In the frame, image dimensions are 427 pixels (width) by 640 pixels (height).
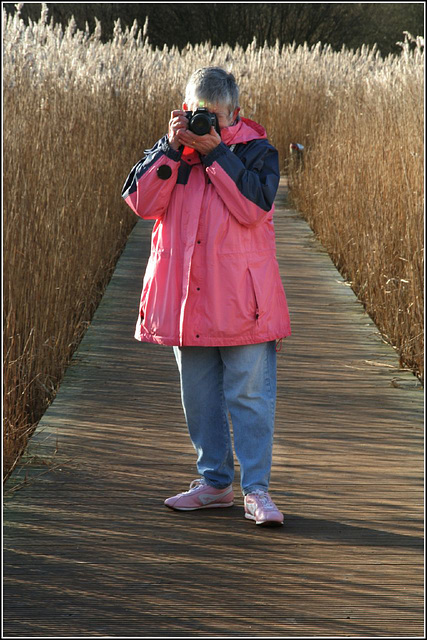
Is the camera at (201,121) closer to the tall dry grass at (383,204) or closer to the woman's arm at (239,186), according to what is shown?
the woman's arm at (239,186)

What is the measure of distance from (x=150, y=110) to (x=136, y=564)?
791 cm

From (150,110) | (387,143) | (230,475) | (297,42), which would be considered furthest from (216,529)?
(297,42)

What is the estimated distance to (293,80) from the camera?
12.5 metres

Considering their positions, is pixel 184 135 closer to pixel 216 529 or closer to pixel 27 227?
pixel 216 529

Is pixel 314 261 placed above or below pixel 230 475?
below

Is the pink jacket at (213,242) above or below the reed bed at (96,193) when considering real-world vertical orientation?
above

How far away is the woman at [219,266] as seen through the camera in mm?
2980

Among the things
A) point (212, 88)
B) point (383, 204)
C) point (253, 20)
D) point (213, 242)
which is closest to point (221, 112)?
point (212, 88)

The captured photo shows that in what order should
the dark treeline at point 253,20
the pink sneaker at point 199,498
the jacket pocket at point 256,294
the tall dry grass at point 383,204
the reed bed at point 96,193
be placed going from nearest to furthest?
the jacket pocket at point 256,294, the pink sneaker at point 199,498, the reed bed at point 96,193, the tall dry grass at point 383,204, the dark treeline at point 253,20

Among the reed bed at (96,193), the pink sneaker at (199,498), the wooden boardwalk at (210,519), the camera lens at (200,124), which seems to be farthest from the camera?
the reed bed at (96,193)

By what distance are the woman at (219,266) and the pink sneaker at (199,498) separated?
119 millimetres

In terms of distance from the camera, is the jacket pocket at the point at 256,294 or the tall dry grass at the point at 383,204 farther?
the tall dry grass at the point at 383,204

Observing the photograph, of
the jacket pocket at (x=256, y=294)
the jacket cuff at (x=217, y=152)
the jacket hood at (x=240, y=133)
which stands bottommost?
the jacket pocket at (x=256, y=294)

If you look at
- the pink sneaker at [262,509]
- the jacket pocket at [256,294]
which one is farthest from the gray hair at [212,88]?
the pink sneaker at [262,509]
